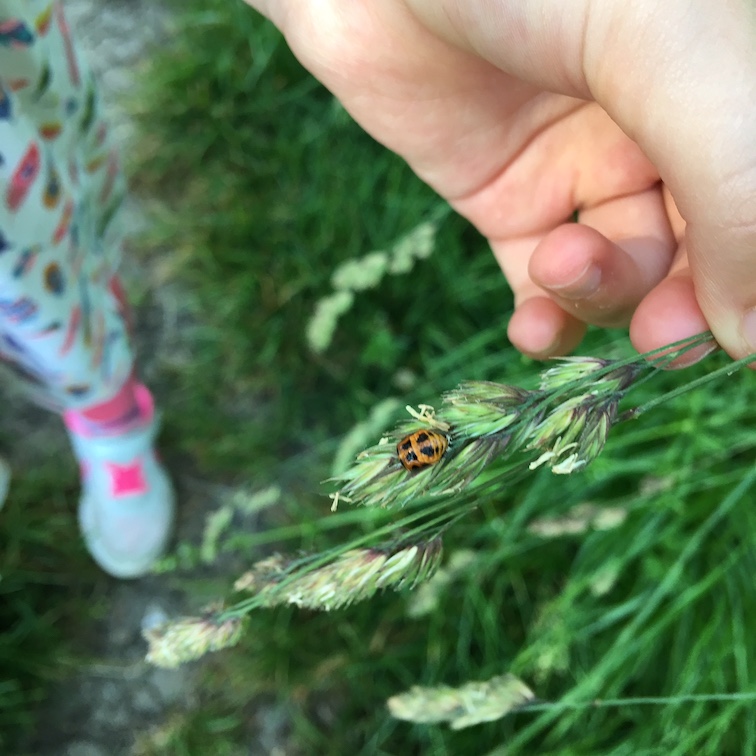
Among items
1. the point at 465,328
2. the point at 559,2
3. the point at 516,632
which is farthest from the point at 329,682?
the point at 559,2

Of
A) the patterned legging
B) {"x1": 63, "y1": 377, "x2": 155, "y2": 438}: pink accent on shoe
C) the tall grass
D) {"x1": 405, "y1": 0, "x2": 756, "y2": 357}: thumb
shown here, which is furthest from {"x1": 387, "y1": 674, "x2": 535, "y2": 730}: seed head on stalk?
{"x1": 63, "y1": 377, "x2": 155, "y2": 438}: pink accent on shoe

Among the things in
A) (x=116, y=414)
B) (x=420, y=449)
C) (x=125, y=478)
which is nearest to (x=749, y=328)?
(x=420, y=449)

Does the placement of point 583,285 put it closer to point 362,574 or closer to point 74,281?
point 362,574

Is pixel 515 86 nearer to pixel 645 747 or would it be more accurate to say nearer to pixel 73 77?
pixel 73 77

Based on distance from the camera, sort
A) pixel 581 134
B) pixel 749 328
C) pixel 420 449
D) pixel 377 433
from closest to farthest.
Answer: pixel 420 449 < pixel 749 328 < pixel 581 134 < pixel 377 433

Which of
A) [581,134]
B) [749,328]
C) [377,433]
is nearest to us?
[749,328]

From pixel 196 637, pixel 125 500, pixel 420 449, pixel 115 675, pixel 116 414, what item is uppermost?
pixel 420 449

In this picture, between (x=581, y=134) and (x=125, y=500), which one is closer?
(x=581, y=134)

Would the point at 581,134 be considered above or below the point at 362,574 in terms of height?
above
